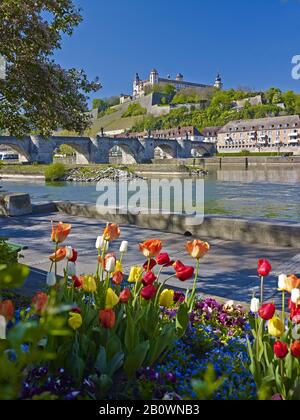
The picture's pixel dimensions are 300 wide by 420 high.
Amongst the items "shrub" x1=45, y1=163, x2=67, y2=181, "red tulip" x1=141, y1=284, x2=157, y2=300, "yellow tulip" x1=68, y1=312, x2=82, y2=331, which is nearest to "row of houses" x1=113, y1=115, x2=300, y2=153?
"shrub" x1=45, y1=163, x2=67, y2=181

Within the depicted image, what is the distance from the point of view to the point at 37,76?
27.1ft

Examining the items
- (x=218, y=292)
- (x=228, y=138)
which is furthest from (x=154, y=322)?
(x=228, y=138)

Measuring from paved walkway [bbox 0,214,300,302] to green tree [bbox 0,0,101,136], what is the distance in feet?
8.14

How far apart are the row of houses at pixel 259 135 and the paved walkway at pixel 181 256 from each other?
96.3 metres

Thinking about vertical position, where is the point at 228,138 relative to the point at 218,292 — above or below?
above

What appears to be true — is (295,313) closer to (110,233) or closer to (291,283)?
(291,283)

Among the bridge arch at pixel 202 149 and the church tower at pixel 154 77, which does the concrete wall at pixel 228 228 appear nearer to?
the bridge arch at pixel 202 149

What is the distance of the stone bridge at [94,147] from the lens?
250 feet

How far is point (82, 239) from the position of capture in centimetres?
821

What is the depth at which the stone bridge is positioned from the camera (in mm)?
76062
